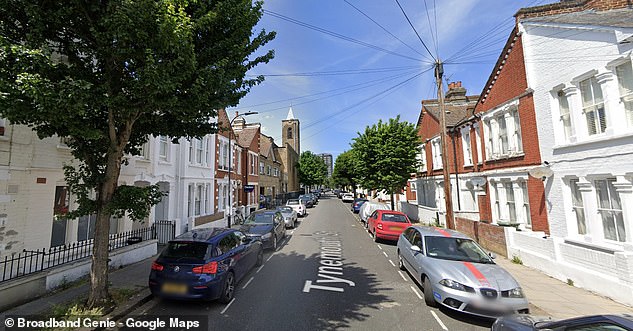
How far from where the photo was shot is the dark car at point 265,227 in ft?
36.3

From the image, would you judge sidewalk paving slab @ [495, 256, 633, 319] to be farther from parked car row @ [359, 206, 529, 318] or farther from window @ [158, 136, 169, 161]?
window @ [158, 136, 169, 161]

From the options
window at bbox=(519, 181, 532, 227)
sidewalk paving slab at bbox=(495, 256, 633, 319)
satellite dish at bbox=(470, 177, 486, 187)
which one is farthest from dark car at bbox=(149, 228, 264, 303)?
satellite dish at bbox=(470, 177, 486, 187)

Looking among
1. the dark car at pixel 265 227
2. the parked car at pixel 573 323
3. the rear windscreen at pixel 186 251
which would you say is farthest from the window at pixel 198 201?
the parked car at pixel 573 323

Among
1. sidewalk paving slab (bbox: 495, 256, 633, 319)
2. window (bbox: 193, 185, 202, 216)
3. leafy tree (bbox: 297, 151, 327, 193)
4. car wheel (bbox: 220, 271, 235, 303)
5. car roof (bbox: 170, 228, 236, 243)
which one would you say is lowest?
sidewalk paving slab (bbox: 495, 256, 633, 319)

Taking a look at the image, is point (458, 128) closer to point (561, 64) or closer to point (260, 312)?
point (561, 64)

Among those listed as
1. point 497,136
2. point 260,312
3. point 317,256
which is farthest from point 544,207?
point 260,312

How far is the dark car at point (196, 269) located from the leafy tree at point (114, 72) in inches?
43.0

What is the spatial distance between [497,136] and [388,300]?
1057 cm

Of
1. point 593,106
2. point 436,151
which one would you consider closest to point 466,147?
point 436,151

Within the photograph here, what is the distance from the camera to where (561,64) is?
8.82 metres

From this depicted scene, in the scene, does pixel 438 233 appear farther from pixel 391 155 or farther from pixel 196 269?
pixel 391 155

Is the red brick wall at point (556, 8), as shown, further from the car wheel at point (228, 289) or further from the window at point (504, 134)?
the car wheel at point (228, 289)

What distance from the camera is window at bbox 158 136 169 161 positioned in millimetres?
12538

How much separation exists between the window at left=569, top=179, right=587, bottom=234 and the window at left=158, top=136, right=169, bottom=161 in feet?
54.6
